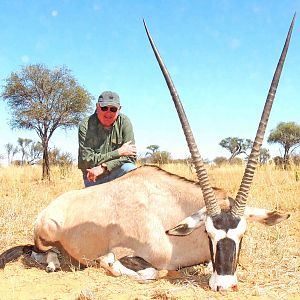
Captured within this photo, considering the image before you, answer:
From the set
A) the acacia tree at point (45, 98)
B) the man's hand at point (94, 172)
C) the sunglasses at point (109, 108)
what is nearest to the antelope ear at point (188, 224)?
the man's hand at point (94, 172)

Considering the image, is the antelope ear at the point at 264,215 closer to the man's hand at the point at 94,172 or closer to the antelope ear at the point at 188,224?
the antelope ear at the point at 188,224

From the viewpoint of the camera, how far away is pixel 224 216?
3.92 m

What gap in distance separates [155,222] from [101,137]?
2118mm

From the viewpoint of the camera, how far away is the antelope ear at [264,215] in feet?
13.7

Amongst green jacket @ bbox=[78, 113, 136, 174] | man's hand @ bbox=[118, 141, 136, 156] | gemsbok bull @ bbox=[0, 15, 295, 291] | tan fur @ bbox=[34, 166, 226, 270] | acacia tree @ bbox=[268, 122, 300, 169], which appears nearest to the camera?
gemsbok bull @ bbox=[0, 15, 295, 291]

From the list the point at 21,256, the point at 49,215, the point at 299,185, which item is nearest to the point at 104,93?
the point at 49,215

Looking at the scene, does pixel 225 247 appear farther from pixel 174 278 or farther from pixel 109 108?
pixel 109 108

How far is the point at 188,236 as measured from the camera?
4.53m

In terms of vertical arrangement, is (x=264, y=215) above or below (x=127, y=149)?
below

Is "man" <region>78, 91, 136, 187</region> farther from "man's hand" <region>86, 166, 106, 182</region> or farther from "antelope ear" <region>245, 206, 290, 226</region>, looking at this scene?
"antelope ear" <region>245, 206, 290, 226</region>

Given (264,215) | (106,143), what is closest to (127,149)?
(106,143)

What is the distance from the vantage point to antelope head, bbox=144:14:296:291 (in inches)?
Result: 146

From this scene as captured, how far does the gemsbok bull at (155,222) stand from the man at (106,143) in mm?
793

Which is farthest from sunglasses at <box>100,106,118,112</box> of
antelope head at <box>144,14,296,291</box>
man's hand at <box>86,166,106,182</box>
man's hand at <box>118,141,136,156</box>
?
antelope head at <box>144,14,296,291</box>
